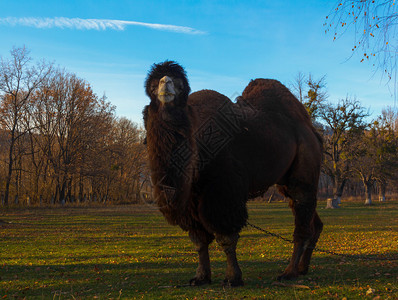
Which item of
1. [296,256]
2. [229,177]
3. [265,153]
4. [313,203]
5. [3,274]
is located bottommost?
[3,274]

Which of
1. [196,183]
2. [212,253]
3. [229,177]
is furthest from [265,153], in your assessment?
[212,253]

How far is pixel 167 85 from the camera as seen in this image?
4441mm

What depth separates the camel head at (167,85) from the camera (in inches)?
176

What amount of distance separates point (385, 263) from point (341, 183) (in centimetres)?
3188

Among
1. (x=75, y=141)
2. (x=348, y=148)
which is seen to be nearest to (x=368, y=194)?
(x=348, y=148)

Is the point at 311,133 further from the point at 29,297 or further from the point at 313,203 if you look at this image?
the point at 29,297

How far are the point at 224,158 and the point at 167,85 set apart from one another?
1.29 m

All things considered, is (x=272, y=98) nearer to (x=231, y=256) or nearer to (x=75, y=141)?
(x=231, y=256)

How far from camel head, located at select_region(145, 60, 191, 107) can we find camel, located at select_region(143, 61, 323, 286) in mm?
13

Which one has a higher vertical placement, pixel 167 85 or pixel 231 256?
pixel 167 85

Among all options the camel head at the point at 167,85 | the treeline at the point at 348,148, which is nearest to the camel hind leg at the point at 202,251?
the camel head at the point at 167,85

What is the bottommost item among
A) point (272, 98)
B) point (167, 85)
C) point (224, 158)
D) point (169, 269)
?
point (169, 269)

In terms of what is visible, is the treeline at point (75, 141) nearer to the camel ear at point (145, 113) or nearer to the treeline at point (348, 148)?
the treeline at point (348, 148)

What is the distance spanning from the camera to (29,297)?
215 inches
